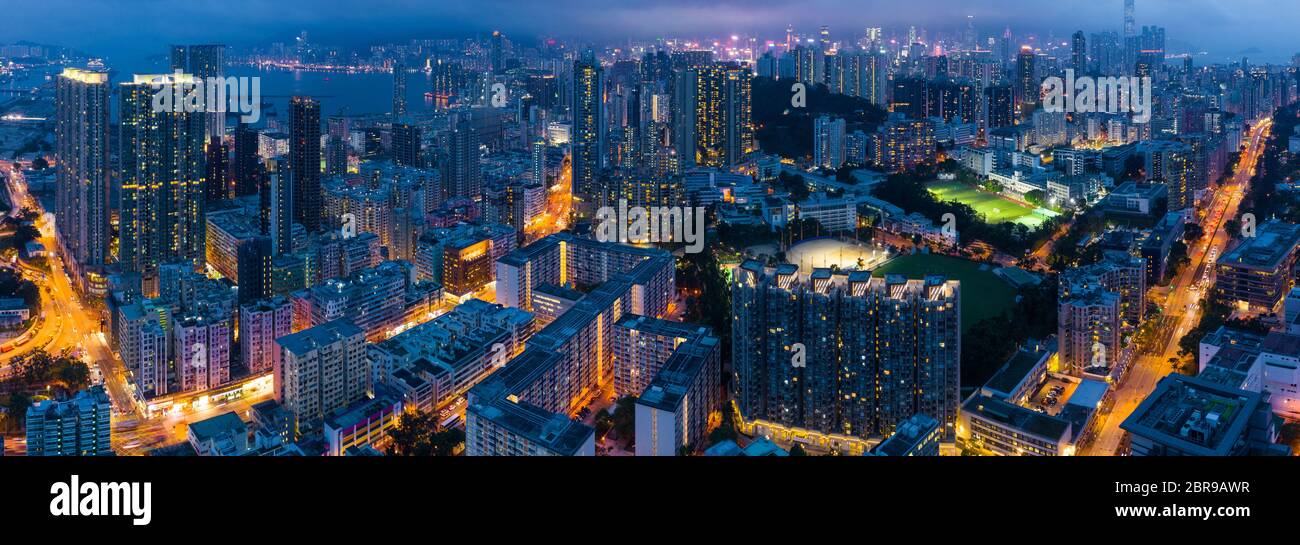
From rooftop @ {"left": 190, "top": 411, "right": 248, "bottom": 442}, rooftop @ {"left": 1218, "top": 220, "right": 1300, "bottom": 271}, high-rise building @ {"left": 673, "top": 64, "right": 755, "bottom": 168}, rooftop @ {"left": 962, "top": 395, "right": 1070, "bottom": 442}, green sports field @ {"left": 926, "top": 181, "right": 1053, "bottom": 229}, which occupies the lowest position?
rooftop @ {"left": 190, "top": 411, "right": 248, "bottom": 442}

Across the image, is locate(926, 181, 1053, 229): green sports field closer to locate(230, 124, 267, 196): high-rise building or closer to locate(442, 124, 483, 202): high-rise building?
locate(442, 124, 483, 202): high-rise building

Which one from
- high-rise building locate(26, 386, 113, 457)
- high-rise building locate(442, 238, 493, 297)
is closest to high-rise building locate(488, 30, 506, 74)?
high-rise building locate(442, 238, 493, 297)

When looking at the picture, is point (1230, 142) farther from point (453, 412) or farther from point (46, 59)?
point (46, 59)

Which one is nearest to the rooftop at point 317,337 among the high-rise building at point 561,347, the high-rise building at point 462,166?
the high-rise building at point 561,347

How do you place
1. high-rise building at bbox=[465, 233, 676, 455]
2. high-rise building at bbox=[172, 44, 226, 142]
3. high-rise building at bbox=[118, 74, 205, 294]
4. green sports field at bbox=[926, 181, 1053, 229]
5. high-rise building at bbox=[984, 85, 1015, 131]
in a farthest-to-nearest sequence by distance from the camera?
high-rise building at bbox=[984, 85, 1015, 131] → green sports field at bbox=[926, 181, 1053, 229] → high-rise building at bbox=[172, 44, 226, 142] → high-rise building at bbox=[118, 74, 205, 294] → high-rise building at bbox=[465, 233, 676, 455]

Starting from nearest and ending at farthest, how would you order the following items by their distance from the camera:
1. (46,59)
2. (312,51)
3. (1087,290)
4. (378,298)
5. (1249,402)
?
(1249,402) → (1087,290) → (378,298) → (46,59) → (312,51)

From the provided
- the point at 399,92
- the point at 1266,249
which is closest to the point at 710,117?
the point at 399,92
